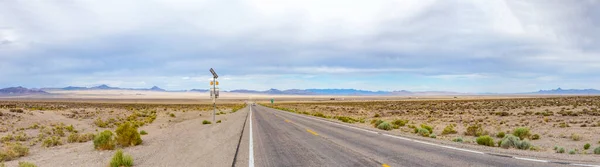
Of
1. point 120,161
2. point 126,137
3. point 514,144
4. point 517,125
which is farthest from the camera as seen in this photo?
point 517,125

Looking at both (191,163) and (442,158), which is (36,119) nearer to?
(191,163)

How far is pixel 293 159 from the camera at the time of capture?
33.0 feet

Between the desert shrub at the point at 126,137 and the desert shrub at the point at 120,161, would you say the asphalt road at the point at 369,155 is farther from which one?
the desert shrub at the point at 126,137

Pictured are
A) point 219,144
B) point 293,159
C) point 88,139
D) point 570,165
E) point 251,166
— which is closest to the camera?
point 570,165

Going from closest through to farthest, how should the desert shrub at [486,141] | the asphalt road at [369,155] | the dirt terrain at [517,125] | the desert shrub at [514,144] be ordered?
the asphalt road at [369,155], the desert shrub at [514,144], the desert shrub at [486,141], the dirt terrain at [517,125]

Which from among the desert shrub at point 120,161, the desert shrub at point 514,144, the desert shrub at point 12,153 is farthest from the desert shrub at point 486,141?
the desert shrub at point 12,153

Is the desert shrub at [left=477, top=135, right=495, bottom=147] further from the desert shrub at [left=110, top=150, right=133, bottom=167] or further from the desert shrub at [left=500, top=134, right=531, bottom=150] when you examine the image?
the desert shrub at [left=110, top=150, right=133, bottom=167]

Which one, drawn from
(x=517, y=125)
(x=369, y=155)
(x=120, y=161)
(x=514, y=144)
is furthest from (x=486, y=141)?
(x=517, y=125)

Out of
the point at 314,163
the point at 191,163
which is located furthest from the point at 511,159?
the point at 191,163

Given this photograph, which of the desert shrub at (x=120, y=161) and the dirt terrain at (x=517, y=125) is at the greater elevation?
the desert shrub at (x=120, y=161)

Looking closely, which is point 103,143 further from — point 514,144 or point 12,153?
point 514,144

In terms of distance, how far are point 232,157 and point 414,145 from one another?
19.3ft

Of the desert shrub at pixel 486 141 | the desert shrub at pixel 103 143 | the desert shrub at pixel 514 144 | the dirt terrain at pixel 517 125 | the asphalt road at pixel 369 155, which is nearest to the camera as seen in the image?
the asphalt road at pixel 369 155

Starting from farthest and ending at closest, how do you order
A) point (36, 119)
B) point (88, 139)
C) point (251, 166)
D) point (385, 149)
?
point (36, 119) → point (88, 139) → point (385, 149) → point (251, 166)
